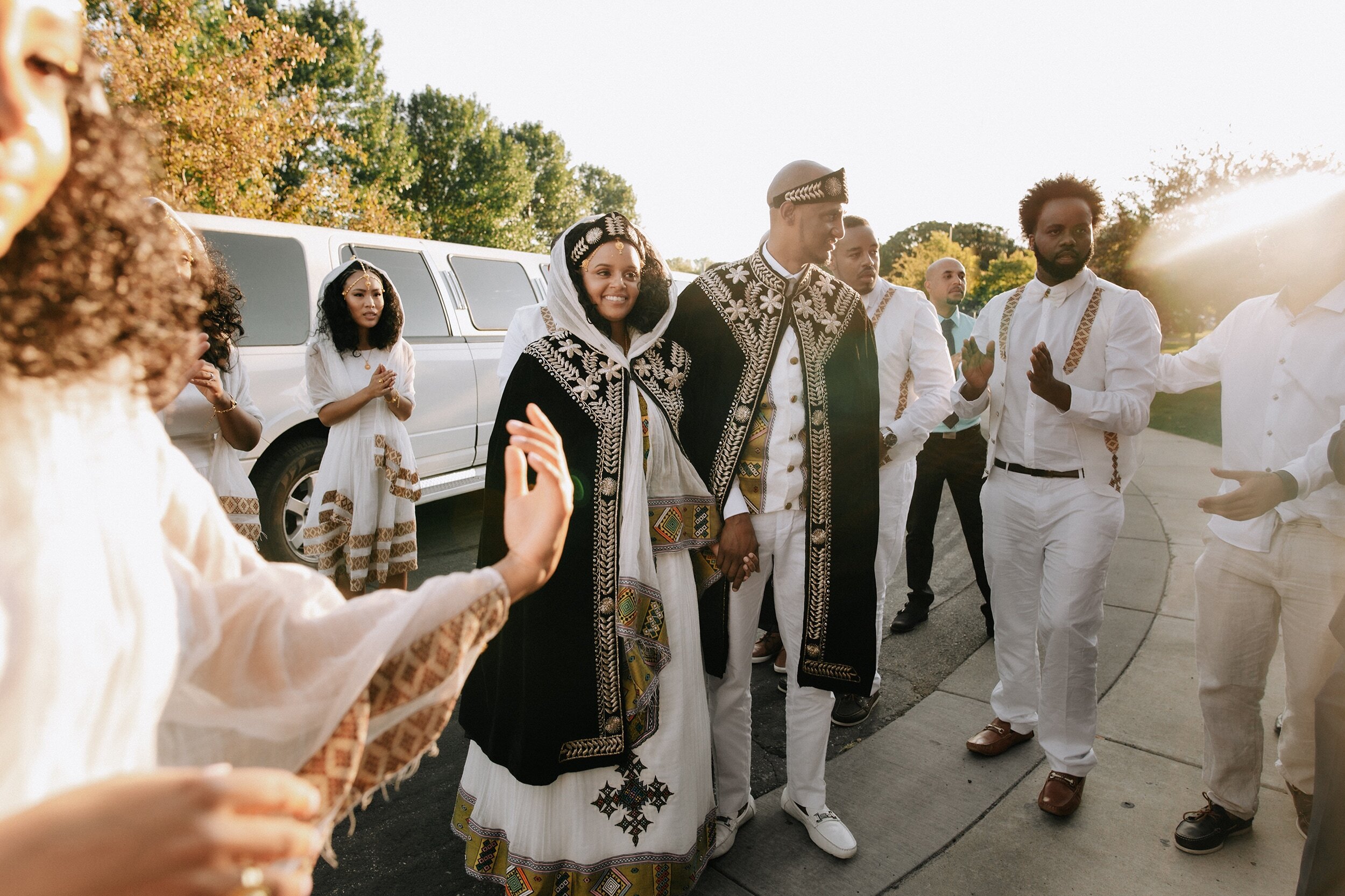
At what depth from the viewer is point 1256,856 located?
2674 mm

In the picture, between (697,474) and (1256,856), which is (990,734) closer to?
(1256,856)

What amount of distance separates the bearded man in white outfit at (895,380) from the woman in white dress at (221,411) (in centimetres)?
278

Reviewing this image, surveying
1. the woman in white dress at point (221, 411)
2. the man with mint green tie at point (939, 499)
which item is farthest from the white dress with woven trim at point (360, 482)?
the man with mint green tie at point (939, 499)

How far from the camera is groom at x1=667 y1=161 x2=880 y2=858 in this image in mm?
2793

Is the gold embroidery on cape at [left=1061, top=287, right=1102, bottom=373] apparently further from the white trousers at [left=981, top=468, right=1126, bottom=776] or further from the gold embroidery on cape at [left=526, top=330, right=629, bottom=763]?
the gold embroidery on cape at [left=526, top=330, right=629, bottom=763]

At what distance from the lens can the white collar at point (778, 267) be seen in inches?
116

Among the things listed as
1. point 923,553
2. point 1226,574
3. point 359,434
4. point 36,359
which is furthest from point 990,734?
point 36,359

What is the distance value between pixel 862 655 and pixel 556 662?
116 cm

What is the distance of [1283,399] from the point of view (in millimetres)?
2670

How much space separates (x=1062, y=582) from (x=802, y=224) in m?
1.79

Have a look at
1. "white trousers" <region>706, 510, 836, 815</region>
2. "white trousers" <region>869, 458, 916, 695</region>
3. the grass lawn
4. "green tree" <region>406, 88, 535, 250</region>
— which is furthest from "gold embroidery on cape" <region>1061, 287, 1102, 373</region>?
"green tree" <region>406, 88, 535, 250</region>

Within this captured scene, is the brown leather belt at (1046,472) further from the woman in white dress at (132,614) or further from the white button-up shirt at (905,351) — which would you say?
the woman in white dress at (132,614)

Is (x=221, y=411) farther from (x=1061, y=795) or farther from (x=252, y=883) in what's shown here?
(x=1061, y=795)

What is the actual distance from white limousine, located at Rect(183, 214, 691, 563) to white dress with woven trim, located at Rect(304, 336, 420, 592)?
520mm
